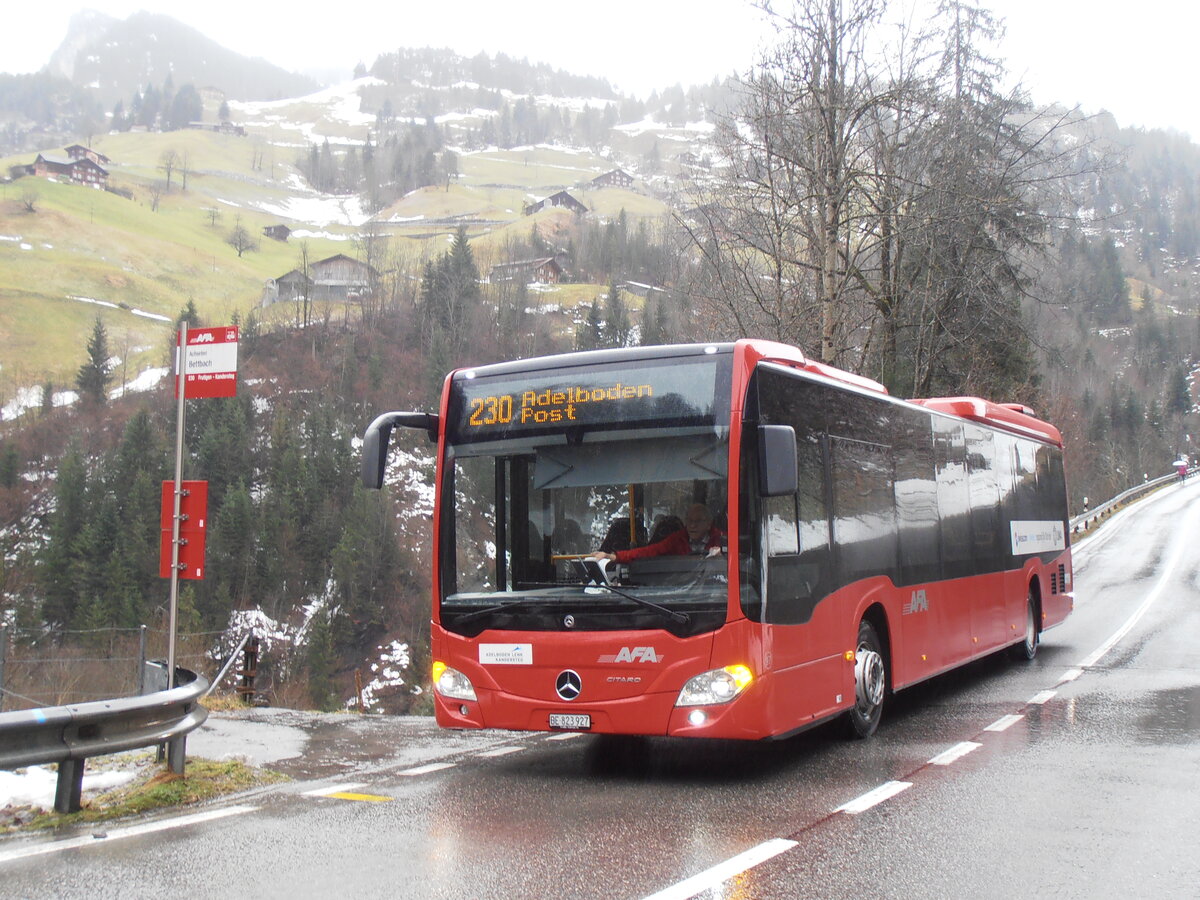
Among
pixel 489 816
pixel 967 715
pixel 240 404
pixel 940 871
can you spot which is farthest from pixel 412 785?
pixel 240 404

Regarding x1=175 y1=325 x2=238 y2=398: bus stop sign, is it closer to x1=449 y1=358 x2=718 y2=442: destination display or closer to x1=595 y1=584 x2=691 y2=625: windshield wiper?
x1=449 y1=358 x2=718 y2=442: destination display

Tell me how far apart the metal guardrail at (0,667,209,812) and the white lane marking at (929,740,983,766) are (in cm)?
523

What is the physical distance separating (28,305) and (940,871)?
131 meters

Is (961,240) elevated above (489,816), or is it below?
above

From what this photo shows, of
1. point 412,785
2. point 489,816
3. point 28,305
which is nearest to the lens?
point 489,816

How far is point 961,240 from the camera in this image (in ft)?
75.2

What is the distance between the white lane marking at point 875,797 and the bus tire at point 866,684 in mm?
1616

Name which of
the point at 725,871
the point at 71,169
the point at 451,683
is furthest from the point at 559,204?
the point at 725,871

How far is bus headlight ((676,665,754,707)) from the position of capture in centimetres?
706

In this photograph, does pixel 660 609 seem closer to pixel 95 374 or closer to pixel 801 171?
pixel 801 171

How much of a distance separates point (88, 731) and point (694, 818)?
3663mm

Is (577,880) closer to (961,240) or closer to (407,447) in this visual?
(961,240)

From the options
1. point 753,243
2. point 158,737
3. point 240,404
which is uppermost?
point 240,404

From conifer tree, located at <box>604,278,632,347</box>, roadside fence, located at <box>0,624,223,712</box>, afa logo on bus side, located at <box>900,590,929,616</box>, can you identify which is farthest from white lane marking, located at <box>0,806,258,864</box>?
conifer tree, located at <box>604,278,632,347</box>
